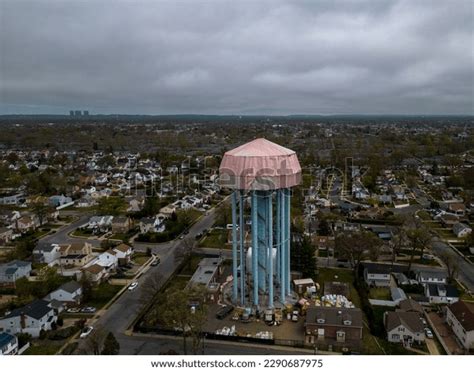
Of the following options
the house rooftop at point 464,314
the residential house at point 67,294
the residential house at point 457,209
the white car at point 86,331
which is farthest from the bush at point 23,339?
the residential house at point 457,209

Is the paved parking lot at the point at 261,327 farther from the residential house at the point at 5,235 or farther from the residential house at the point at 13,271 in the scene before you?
the residential house at the point at 5,235

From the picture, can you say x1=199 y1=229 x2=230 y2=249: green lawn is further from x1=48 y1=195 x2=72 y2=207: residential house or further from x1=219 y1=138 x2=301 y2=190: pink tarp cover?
x1=48 y1=195 x2=72 y2=207: residential house

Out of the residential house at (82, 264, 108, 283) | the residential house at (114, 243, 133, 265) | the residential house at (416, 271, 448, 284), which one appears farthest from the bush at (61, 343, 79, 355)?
the residential house at (416, 271, 448, 284)

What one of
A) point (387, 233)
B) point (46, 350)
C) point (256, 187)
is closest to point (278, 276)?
point (256, 187)

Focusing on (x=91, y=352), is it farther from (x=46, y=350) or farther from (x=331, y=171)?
(x=331, y=171)

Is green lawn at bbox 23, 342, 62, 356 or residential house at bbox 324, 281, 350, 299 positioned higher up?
residential house at bbox 324, 281, 350, 299

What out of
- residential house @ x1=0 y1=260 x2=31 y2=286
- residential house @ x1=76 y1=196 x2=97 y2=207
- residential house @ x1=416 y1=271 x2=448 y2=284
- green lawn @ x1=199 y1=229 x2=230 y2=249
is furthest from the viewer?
residential house @ x1=76 y1=196 x2=97 y2=207
